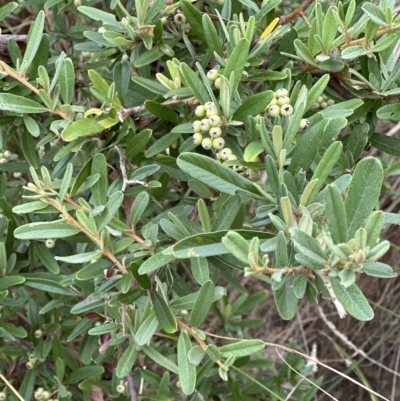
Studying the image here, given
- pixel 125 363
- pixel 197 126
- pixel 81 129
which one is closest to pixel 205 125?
pixel 197 126

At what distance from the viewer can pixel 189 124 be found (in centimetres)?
85

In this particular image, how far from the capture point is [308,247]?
0.58 metres

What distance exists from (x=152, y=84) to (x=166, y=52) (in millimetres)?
71

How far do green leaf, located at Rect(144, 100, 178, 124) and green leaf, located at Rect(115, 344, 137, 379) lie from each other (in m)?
0.44

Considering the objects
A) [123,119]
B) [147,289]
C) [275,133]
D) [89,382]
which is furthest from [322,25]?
[89,382]

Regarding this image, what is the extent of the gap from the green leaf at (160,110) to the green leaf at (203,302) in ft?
1.02

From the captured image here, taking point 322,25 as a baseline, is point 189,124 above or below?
below

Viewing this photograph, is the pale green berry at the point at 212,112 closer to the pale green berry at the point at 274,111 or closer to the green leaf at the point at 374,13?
the pale green berry at the point at 274,111

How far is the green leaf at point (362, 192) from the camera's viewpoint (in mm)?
604

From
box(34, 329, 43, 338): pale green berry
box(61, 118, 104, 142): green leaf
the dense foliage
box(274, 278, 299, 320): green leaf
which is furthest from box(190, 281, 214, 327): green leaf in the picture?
box(34, 329, 43, 338): pale green berry

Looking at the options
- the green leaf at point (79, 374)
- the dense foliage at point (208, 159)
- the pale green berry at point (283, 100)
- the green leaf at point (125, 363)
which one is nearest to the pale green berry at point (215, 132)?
the dense foliage at point (208, 159)

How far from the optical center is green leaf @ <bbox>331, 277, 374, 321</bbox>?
23.0 inches

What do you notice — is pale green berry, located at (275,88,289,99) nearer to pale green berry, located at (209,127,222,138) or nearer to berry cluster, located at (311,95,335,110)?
pale green berry, located at (209,127,222,138)

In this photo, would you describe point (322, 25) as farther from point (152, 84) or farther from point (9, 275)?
point (9, 275)
